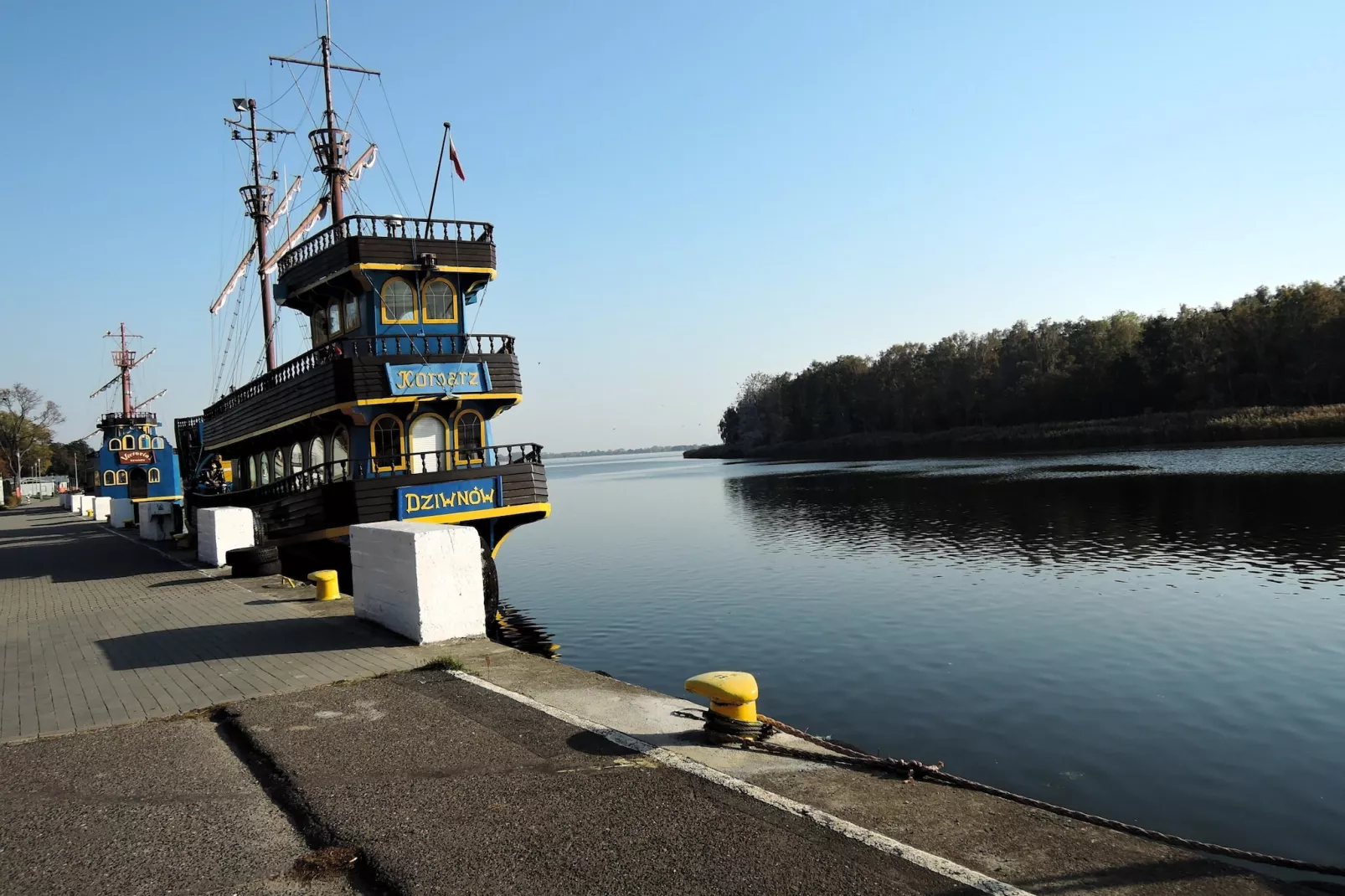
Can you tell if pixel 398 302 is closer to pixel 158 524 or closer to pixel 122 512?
pixel 158 524

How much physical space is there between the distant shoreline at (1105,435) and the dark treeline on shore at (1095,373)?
2.32ft

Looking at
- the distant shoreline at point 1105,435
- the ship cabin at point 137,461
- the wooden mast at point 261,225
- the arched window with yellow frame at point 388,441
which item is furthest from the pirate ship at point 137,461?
the distant shoreline at point 1105,435

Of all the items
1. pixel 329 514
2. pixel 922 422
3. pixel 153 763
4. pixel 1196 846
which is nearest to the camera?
pixel 1196 846

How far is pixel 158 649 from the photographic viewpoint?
965cm

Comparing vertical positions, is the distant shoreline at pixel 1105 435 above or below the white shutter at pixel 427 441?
below

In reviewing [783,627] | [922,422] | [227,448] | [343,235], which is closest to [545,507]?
[783,627]

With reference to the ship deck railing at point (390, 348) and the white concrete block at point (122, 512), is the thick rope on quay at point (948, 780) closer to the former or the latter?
the ship deck railing at point (390, 348)

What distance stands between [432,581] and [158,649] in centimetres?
311

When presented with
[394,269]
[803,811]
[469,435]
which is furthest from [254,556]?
[803,811]

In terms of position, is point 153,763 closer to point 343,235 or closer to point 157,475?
point 343,235

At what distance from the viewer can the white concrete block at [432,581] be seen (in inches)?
364

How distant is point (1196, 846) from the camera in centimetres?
468

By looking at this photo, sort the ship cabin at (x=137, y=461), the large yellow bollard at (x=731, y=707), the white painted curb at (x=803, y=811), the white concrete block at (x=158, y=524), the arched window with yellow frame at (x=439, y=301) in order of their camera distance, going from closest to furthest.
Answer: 1. the white painted curb at (x=803, y=811)
2. the large yellow bollard at (x=731, y=707)
3. the arched window with yellow frame at (x=439, y=301)
4. the white concrete block at (x=158, y=524)
5. the ship cabin at (x=137, y=461)

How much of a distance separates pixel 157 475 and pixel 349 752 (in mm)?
47840
